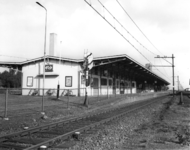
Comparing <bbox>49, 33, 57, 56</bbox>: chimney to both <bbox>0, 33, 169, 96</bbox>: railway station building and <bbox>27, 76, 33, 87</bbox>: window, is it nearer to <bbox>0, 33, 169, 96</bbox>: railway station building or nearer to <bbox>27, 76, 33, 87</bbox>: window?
<bbox>0, 33, 169, 96</bbox>: railway station building

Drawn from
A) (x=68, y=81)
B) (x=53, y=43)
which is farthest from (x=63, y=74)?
(x=53, y=43)

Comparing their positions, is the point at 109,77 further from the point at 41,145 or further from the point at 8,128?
the point at 41,145

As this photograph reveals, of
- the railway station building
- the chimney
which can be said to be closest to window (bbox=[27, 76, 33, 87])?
the railway station building

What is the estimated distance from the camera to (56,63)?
28.5 m

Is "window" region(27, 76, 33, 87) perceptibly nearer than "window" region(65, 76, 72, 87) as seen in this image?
No

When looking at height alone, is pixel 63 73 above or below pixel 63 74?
above

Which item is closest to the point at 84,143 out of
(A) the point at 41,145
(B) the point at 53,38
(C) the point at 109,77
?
(A) the point at 41,145

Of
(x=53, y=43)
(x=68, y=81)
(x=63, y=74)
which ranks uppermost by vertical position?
(x=53, y=43)

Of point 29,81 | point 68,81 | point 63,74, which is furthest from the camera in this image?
point 29,81

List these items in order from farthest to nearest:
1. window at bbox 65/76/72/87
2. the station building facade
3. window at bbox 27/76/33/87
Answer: window at bbox 27/76/33/87 → window at bbox 65/76/72/87 → the station building facade

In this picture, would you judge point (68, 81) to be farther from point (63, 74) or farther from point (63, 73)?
point (63, 73)

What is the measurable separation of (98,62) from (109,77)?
8500 millimetres

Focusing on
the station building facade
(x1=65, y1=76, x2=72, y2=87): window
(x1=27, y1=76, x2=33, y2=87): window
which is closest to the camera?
the station building facade

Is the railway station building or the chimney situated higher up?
the chimney
